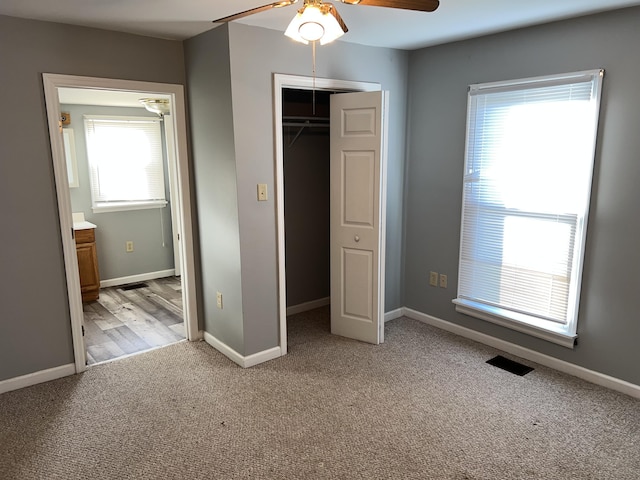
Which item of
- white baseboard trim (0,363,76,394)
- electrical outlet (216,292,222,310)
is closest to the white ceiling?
electrical outlet (216,292,222,310)

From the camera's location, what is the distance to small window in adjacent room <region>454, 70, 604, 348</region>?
2.92m

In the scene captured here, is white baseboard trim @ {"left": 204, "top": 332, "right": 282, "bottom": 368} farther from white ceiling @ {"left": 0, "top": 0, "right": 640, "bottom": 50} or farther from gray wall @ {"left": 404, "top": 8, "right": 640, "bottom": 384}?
white ceiling @ {"left": 0, "top": 0, "right": 640, "bottom": 50}

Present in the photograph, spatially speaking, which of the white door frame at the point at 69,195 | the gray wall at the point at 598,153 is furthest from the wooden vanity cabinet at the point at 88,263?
the gray wall at the point at 598,153

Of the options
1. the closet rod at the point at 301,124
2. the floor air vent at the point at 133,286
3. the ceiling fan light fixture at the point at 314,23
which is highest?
the ceiling fan light fixture at the point at 314,23

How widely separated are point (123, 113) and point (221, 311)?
10.2ft

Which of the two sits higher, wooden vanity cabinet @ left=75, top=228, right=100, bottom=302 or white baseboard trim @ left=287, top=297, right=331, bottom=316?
wooden vanity cabinet @ left=75, top=228, right=100, bottom=302

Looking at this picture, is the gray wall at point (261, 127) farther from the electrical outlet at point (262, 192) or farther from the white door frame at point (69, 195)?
the white door frame at point (69, 195)

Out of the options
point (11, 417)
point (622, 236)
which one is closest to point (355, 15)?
point (622, 236)

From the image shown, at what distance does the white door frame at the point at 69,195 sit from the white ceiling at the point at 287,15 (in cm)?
36

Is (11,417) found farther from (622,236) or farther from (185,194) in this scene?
(622,236)

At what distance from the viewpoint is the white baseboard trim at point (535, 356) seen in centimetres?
288

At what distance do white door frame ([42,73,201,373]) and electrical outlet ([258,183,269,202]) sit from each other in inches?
28.9

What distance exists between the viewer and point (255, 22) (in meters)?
2.84

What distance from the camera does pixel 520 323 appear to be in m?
3.32
